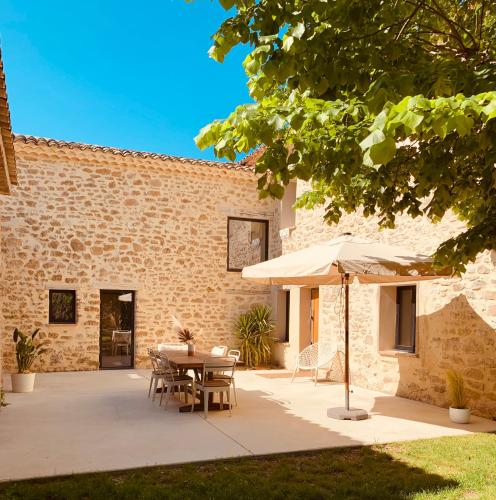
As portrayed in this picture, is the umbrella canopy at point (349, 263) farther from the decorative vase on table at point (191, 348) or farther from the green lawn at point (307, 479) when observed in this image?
the green lawn at point (307, 479)

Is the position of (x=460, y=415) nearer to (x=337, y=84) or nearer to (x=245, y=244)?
(x=337, y=84)

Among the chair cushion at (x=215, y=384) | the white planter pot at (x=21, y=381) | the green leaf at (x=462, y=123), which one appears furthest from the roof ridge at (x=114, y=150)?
the green leaf at (x=462, y=123)

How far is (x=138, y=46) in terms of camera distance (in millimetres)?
16031

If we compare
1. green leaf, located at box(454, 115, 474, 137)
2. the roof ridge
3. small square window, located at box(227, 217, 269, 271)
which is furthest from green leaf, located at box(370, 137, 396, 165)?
small square window, located at box(227, 217, 269, 271)

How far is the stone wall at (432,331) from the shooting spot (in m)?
6.70

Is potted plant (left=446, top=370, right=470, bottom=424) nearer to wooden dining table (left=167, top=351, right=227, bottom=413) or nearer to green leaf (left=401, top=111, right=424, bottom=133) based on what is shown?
wooden dining table (left=167, top=351, right=227, bottom=413)

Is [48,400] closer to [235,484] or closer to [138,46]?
[235,484]

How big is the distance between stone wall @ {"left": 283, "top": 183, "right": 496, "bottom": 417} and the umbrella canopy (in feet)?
3.00

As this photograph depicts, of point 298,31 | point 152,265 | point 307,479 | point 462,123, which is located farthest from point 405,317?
point 462,123

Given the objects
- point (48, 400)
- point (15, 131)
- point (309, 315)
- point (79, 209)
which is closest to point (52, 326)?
point (79, 209)

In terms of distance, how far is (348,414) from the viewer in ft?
21.5

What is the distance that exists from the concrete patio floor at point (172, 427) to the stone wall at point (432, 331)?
39cm

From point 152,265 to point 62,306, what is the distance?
2.27 metres

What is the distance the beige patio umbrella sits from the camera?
5.85 m
